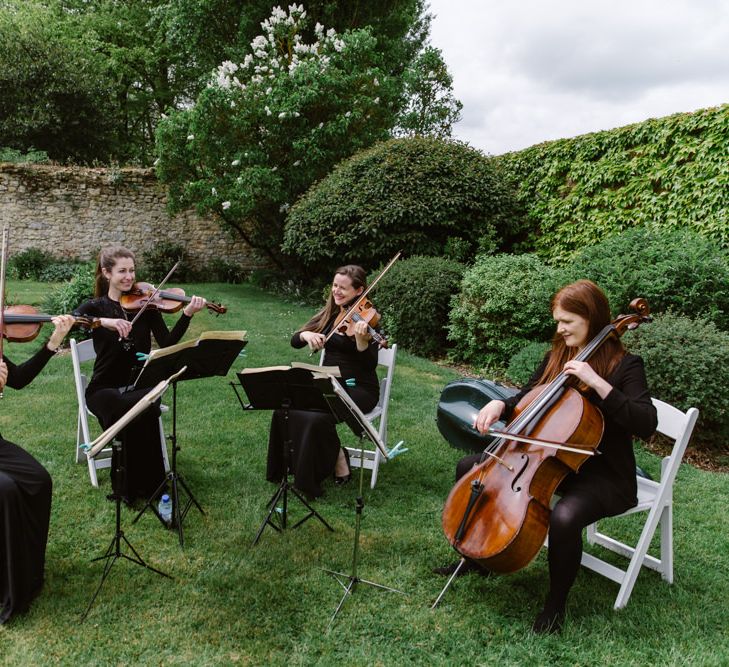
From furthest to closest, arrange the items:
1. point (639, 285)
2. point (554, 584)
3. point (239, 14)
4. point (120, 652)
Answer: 1. point (239, 14)
2. point (639, 285)
3. point (554, 584)
4. point (120, 652)

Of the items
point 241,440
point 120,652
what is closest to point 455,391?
point 241,440

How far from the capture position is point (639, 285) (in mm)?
5555

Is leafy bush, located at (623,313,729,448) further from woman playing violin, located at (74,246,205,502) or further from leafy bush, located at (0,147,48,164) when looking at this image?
leafy bush, located at (0,147,48,164)

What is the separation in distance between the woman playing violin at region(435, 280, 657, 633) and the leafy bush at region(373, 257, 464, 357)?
454 cm

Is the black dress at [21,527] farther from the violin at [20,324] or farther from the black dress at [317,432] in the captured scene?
the black dress at [317,432]

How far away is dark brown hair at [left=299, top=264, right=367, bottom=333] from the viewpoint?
13.4ft

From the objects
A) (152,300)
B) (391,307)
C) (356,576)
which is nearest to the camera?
(356,576)

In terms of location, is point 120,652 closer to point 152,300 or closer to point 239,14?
point 152,300

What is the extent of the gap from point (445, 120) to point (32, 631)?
19.2m

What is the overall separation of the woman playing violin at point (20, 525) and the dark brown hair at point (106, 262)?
138 cm

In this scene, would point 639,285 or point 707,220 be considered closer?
point 639,285

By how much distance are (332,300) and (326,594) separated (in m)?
2.07

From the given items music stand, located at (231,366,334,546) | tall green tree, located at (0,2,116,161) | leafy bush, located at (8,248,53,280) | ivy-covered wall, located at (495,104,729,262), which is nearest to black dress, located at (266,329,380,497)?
music stand, located at (231,366,334,546)

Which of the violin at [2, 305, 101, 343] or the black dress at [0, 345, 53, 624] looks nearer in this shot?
the black dress at [0, 345, 53, 624]
